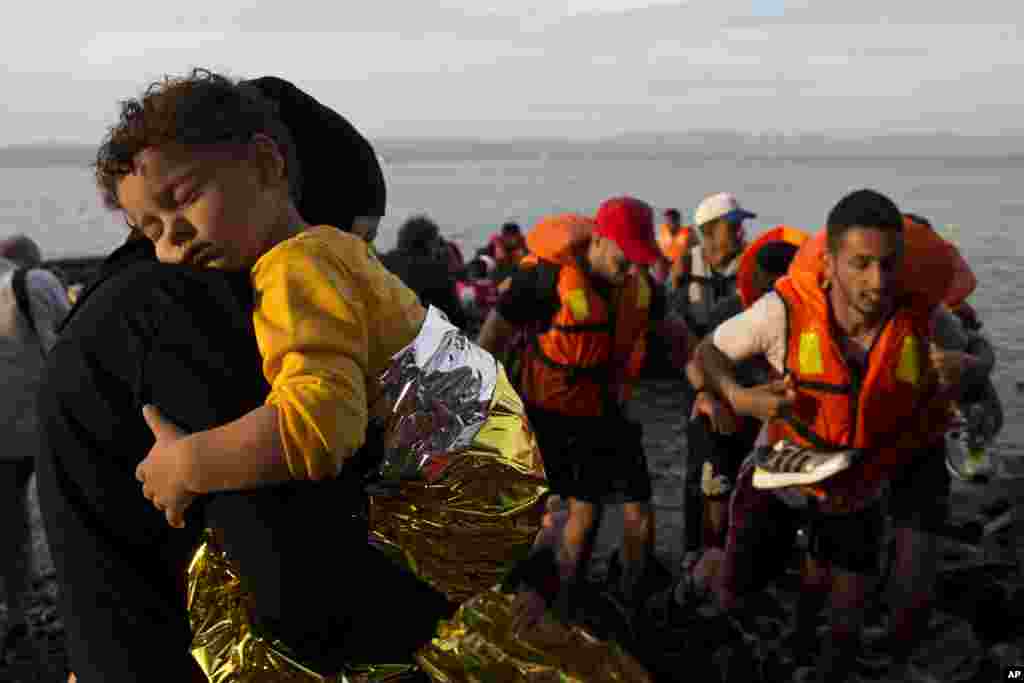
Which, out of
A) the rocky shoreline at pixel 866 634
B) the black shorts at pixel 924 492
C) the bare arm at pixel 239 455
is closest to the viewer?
the bare arm at pixel 239 455

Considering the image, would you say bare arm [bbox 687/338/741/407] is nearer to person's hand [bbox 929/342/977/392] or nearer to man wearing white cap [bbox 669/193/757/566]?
person's hand [bbox 929/342/977/392]

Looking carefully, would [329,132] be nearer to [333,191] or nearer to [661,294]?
[333,191]

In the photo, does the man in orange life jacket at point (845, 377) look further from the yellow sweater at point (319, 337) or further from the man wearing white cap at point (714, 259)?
the yellow sweater at point (319, 337)

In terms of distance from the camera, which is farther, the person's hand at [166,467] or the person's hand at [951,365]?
the person's hand at [951,365]

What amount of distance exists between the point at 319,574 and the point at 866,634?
4.69 m

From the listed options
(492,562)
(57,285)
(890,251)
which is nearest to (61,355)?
(492,562)

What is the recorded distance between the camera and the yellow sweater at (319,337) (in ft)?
3.71

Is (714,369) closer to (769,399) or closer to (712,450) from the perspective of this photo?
(769,399)

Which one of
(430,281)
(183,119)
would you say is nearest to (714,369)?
(430,281)

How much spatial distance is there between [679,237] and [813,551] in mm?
8646

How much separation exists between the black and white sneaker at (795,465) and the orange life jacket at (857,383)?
0.25ft

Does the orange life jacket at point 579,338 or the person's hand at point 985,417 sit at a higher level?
the orange life jacket at point 579,338

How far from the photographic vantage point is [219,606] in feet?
4.18

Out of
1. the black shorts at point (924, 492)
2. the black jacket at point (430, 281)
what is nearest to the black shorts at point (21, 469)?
the black jacket at point (430, 281)
